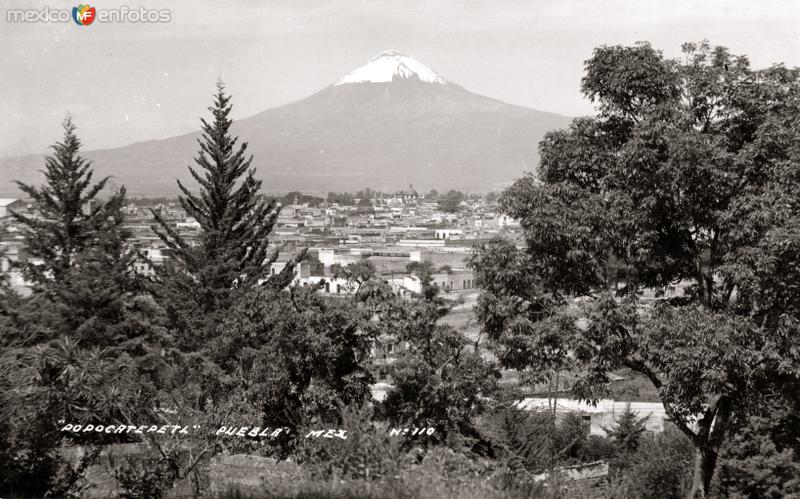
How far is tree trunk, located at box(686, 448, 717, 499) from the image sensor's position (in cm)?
829

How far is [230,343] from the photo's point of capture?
1227cm

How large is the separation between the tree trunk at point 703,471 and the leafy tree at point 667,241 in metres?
0.02

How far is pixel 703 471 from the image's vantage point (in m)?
8.46

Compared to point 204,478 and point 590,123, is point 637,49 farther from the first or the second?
point 204,478

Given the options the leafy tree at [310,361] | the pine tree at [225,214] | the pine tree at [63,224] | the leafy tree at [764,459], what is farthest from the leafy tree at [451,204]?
the leafy tree at [310,361]

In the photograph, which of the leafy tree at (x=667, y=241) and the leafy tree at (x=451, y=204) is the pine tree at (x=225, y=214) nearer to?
the leafy tree at (x=667, y=241)

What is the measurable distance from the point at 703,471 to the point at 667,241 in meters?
2.46

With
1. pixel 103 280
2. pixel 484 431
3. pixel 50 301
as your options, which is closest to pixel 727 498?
pixel 484 431

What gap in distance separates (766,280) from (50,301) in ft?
47.7

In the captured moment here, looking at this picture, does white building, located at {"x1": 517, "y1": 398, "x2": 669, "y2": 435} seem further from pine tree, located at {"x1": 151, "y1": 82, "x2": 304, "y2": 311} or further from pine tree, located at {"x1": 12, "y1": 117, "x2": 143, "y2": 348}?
pine tree, located at {"x1": 12, "y1": 117, "x2": 143, "y2": 348}

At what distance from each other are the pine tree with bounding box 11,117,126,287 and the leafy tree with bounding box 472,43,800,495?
12586 millimetres

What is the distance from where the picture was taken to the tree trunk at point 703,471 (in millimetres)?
8289

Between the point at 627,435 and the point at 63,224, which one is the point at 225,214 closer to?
the point at 63,224

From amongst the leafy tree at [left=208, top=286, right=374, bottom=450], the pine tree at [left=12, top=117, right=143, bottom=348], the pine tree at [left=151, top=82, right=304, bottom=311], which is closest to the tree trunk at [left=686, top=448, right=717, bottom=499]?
the leafy tree at [left=208, top=286, right=374, bottom=450]
